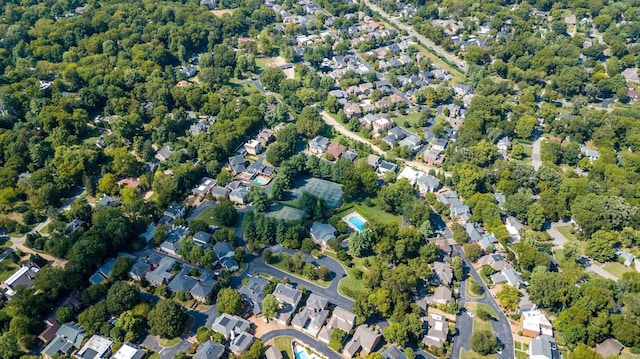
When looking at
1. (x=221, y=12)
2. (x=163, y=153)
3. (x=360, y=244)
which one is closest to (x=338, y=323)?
(x=360, y=244)

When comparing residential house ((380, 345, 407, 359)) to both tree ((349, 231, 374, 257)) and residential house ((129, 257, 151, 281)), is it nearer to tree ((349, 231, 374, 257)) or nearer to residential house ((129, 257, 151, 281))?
tree ((349, 231, 374, 257))

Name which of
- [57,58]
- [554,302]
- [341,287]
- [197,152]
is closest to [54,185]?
[197,152]

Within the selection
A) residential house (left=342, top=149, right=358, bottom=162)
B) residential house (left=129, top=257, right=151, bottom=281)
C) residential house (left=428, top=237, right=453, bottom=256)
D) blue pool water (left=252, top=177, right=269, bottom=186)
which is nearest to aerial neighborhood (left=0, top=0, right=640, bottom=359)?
residential house (left=129, top=257, right=151, bottom=281)

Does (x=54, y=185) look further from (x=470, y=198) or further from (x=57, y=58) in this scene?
(x=470, y=198)

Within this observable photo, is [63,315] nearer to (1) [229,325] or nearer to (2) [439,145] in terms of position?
(1) [229,325]

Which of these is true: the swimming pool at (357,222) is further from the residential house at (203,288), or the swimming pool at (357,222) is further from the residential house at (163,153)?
the residential house at (163,153)

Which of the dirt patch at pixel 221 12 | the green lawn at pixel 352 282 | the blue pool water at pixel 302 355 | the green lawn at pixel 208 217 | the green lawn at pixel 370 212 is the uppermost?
the dirt patch at pixel 221 12

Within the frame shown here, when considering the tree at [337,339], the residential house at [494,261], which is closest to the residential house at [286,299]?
the tree at [337,339]
